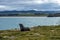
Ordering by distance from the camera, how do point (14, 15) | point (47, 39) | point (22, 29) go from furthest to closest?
1. point (14, 15)
2. point (22, 29)
3. point (47, 39)

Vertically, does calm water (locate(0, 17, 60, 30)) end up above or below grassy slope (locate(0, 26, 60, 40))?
below

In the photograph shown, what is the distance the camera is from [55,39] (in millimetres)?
22047

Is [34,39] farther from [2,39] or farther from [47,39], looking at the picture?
[2,39]

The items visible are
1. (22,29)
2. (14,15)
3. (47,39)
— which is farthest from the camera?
(14,15)

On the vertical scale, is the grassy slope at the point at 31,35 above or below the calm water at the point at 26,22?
above

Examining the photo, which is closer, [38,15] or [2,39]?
[2,39]

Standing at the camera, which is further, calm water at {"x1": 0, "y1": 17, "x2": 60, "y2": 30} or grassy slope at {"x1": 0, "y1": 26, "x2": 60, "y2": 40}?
calm water at {"x1": 0, "y1": 17, "x2": 60, "y2": 30}

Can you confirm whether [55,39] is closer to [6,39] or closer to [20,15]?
[6,39]

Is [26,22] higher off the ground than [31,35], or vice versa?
[31,35]

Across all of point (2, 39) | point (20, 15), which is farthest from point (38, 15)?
point (2, 39)

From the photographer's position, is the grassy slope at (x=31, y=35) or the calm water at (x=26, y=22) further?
the calm water at (x=26, y=22)

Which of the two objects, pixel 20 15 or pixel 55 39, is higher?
pixel 55 39

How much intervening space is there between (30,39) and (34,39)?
15.8 inches

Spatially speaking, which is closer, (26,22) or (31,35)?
(31,35)
